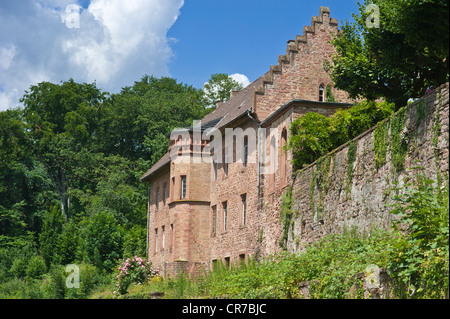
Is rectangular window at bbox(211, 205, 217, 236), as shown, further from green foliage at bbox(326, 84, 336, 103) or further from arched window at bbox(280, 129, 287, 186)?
arched window at bbox(280, 129, 287, 186)

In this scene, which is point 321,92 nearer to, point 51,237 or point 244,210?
point 244,210

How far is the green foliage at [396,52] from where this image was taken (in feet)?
44.4

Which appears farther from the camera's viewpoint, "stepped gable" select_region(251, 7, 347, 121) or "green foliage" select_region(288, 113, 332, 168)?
"stepped gable" select_region(251, 7, 347, 121)

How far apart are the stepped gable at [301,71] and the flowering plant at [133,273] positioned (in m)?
9.95

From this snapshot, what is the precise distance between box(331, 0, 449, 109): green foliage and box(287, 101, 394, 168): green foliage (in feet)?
1.74

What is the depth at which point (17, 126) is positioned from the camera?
2291 inches

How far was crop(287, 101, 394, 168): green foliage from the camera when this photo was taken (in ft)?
75.5

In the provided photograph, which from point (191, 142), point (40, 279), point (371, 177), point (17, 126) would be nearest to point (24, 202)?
point (17, 126)

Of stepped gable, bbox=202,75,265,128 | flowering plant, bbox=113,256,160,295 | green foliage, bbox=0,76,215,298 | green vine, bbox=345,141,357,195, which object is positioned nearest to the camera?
green vine, bbox=345,141,357,195

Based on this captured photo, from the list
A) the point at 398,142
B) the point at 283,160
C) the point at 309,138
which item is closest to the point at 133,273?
the point at 283,160

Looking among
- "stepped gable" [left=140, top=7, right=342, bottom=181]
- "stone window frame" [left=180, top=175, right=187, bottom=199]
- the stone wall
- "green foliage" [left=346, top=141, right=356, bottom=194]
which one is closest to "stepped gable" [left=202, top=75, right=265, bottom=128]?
"stepped gable" [left=140, top=7, right=342, bottom=181]
